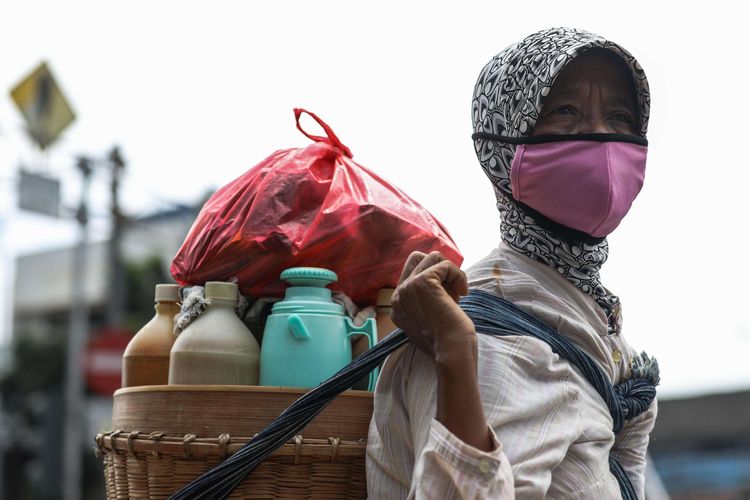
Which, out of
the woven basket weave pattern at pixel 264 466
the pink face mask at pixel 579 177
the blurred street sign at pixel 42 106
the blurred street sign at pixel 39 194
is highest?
the blurred street sign at pixel 42 106

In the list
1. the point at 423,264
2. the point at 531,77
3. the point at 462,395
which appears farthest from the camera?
the point at 531,77

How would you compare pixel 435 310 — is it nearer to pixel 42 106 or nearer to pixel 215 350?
pixel 215 350

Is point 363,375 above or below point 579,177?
below

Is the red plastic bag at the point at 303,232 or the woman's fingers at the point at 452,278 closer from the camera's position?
the woman's fingers at the point at 452,278

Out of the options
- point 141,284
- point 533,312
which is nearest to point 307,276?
point 533,312

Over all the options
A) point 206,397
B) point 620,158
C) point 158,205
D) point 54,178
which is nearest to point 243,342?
point 206,397

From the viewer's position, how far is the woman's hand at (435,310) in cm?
165

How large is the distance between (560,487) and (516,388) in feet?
0.65

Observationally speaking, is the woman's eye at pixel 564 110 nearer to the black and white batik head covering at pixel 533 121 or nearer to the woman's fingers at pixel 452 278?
the black and white batik head covering at pixel 533 121

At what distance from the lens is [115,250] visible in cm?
1507

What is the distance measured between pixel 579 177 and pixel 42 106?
35.2 feet

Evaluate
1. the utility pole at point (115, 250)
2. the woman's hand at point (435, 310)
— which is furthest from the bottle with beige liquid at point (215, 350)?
the utility pole at point (115, 250)

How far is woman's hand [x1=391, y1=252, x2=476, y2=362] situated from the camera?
5.40ft

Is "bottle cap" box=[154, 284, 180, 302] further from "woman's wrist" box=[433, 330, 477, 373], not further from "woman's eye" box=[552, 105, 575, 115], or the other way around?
"woman's eye" box=[552, 105, 575, 115]
